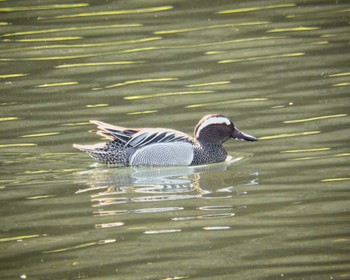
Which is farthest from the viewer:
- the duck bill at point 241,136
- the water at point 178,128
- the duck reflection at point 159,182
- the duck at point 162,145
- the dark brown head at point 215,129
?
the dark brown head at point 215,129

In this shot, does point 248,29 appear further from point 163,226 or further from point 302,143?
point 163,226

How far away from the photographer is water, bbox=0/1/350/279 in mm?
7426

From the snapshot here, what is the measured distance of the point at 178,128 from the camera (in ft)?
39.2

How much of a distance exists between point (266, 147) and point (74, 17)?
6010 millimetres

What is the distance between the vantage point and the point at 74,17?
16109mm

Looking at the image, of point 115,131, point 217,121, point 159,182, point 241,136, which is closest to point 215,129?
point 217,121

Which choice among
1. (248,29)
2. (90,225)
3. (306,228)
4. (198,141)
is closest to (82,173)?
(198,141)

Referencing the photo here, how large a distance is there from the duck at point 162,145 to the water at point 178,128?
0.17 meters

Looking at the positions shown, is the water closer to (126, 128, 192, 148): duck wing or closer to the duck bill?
the duck bill

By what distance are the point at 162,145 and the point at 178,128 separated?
0.94m

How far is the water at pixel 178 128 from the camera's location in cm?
743

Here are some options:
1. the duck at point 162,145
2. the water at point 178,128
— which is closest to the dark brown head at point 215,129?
the duck at point 162,145

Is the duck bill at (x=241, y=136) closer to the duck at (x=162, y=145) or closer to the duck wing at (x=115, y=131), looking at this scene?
the duck at (x=162, y=145)

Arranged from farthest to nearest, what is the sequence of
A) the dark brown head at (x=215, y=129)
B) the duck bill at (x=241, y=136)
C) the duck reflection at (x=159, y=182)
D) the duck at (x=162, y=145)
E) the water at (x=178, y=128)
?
1. the dark brown head at (x=215, y=129)
2. the duck at (x=162, y=145)
3. the duck bill at (x=241, y=136)
4. the duck reflection at (x=159, y=182)
5. the water at (x=178, y=128)
